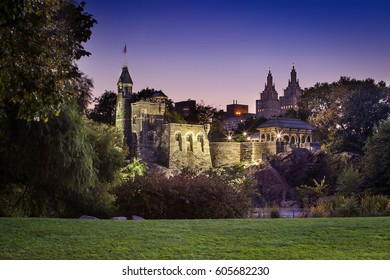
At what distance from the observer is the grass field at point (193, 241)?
5598 mm

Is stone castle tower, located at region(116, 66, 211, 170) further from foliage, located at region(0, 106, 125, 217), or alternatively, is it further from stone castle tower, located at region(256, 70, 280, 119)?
foliage, located at region(0, 106, 125, 217)

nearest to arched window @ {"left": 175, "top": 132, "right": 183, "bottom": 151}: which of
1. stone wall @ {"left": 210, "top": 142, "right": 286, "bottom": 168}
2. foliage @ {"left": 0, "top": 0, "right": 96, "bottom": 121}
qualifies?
stone wall @ {"left": 210, "top": 142, "right": 286, "bottom": 168}

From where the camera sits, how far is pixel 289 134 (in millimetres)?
35344

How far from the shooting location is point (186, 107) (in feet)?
127

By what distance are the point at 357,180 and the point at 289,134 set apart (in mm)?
17734

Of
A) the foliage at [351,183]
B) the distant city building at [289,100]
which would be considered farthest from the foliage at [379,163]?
the distant city building at [289,100]

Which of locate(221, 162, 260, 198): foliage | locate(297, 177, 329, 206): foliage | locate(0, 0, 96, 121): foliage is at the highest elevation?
locate(0, 0, 96, 121): foliage

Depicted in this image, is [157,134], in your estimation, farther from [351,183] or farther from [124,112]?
[351,183]

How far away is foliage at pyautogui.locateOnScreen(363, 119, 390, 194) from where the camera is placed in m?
16.8

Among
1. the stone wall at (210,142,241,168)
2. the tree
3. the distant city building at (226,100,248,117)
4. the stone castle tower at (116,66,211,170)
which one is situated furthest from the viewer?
the distant city building at (226,100,248,117)

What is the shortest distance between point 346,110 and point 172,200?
778 inches

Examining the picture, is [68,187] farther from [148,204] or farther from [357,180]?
[357,180]

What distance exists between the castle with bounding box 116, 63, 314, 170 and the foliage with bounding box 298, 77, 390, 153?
1.59 metres
